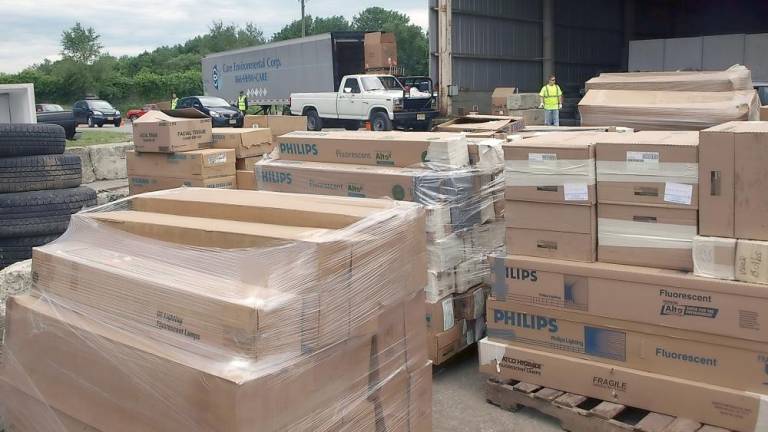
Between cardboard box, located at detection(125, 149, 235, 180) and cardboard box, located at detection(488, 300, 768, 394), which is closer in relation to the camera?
cardboard box, located at detection(488, 300, 768, 394)

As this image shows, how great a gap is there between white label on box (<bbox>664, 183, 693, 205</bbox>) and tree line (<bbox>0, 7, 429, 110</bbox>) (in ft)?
142

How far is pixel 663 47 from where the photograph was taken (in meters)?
24.6

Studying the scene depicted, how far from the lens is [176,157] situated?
835 centimetres

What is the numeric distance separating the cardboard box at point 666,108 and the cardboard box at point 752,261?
5.67 ft

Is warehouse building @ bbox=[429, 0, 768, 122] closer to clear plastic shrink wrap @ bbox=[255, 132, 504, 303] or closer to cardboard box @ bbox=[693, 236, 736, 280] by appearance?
clear plastic shrink wrap @ bbox=[255, 132, 504, 303]

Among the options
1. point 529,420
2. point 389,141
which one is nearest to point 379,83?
point 389,141

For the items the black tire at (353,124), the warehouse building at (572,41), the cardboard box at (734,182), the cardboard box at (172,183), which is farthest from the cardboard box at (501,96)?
the cardboard box at (734,182)

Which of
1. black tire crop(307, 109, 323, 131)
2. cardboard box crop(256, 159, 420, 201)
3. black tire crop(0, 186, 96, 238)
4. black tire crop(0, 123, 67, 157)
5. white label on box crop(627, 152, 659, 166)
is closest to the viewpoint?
white label on box crop(627, 152, 659, 166)

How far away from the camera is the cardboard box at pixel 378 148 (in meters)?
4.69

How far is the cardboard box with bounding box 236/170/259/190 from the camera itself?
8469 millimetres

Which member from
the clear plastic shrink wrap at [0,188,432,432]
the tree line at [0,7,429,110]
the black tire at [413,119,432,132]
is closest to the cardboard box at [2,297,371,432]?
the clear plastic shrink wrap at [0,188,432,432]

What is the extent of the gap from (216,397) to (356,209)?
99 centimetres

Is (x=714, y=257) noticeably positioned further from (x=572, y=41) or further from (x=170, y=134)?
(x=572, y=41)

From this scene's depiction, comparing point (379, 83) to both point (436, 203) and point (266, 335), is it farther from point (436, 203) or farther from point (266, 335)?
point (266, 335)
